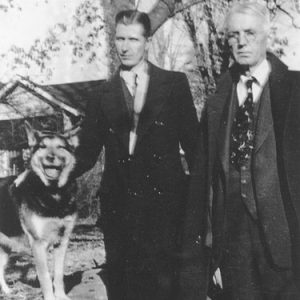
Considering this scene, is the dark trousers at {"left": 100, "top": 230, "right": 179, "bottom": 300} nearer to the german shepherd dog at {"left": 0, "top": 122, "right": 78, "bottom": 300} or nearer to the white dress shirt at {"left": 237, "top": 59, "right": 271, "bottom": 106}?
the german shepherd dog at {"left": 0, "top": 122, "right": 78, "bottom": 300}

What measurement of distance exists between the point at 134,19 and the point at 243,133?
97 centimetres

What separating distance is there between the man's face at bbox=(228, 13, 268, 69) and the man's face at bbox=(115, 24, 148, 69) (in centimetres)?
56

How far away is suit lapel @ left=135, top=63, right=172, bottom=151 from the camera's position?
2670 mm

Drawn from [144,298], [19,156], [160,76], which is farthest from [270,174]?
[19,156]

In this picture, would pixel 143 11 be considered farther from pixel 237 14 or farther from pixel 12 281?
pixel 12 281

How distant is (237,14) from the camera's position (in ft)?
7.81

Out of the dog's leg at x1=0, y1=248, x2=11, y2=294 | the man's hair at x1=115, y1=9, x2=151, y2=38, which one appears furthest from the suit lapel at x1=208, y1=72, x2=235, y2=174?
the dog's leg at x1=0, y1=248, x2=11, y2=294

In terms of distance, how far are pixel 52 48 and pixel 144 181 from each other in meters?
1.14

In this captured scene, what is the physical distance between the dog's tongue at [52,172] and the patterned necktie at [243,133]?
1227 millimetres

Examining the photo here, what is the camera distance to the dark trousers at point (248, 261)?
2.26 m

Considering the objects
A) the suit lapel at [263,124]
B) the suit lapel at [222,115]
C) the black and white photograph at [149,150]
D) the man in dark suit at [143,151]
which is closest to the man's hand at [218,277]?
the black and white photograph at [149,150]

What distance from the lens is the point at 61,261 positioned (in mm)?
3031

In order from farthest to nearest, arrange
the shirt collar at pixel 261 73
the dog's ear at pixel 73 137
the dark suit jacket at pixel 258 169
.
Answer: the dog's ear at pixel 73 137 < the shirt collar at pixel 261 73 < the dark suit jacket at pixel 258 169

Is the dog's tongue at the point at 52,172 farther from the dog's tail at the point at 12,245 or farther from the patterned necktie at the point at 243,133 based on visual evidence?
the patterned necktie at the point at 243,133
